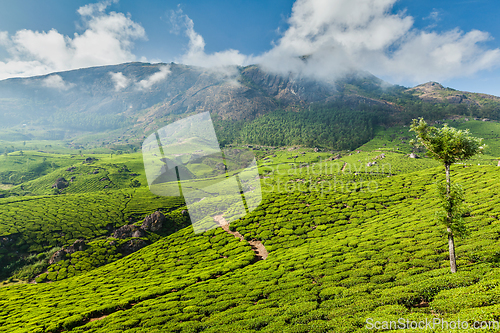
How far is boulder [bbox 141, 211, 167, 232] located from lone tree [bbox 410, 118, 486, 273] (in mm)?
70301

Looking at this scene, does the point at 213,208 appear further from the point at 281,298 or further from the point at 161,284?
the point at 281,298

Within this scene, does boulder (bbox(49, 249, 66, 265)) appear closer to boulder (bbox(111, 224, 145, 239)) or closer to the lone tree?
boulder (bbox(111, 224, 145, 239))

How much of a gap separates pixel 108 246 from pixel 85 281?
637 inches

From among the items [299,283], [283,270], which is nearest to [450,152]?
[299,283]

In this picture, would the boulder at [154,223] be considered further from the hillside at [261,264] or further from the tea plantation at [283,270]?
the tea plantation at [283,270]

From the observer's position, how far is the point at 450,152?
46.3 ft

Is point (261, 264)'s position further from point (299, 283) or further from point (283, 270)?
point (299, 283)

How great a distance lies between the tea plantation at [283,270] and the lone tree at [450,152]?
3.83 ft

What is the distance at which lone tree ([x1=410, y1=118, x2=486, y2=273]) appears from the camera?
540 inches

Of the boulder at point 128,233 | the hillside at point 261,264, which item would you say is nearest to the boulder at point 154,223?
the hillside at point 261,264

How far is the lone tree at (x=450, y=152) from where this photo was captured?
13.7 meters

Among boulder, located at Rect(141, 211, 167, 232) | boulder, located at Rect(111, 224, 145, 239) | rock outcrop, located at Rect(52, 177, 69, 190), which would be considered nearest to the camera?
boulder, located at Rect(111, 224, 145, 239)

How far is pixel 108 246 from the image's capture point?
184 feet

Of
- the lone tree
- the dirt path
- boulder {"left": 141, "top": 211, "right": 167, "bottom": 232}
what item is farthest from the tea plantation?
boulder {"left": 141, "top": 211, "right": 167, "bottom": 232}
